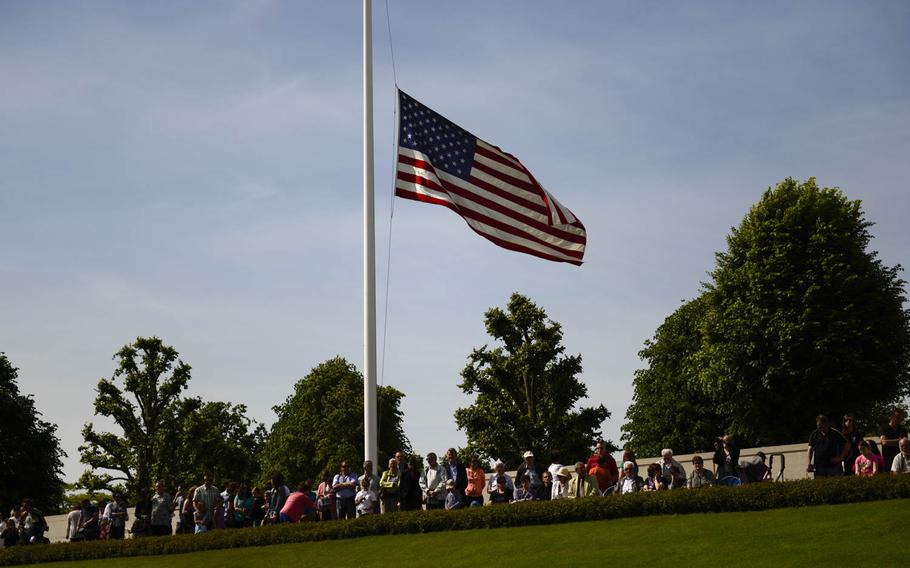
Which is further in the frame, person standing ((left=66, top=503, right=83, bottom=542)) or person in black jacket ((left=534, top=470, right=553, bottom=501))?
person standing ((left=66, top=503, right=83, bottom=542))

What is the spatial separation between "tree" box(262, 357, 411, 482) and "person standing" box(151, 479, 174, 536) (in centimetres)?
4131

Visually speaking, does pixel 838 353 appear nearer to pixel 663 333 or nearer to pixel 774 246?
pixel 774 246

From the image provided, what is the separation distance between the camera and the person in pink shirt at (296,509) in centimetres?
2594

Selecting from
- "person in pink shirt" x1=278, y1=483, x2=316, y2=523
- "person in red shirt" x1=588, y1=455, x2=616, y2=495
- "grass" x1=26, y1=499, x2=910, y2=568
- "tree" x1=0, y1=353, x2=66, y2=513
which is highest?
"tree" x1=0, y1=353, x2=66, y2=513

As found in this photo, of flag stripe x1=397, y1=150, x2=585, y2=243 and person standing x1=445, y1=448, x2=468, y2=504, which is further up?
flag stripe x1=397, y1=150, x2=585, y2=243

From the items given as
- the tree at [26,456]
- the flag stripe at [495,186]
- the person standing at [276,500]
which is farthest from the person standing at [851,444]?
the tree at [26,456]

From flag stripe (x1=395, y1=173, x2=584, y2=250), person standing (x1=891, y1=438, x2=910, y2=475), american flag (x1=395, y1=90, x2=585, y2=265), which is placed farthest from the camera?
american flag (x1=395, y1=90, x2=585, y2=265)

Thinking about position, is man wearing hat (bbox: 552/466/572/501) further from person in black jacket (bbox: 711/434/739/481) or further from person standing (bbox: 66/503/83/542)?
person standing (bbox: 66/503/83/542)

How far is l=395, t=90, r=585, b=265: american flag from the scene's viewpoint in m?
24.2

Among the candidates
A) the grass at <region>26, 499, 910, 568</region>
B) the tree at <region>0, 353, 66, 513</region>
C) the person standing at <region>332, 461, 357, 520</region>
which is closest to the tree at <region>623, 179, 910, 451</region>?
the person standing at <region>332, 461, 357, 520</region>

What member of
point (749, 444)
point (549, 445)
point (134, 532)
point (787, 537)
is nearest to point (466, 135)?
point (787, 537)

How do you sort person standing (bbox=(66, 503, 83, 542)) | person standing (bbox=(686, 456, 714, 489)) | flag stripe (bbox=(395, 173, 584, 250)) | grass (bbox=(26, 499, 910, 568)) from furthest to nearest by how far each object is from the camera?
person standing (bbox=(66, 503, 83, 542))
flag stripe (bbox=(395, 173, 584, 250))
person standing (bbox=(686, 456, 714, 489))
grass (bbox=(26, 499, 910, 568))

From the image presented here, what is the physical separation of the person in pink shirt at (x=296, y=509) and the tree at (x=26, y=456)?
1293 inches

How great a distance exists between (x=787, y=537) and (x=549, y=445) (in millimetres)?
34349
